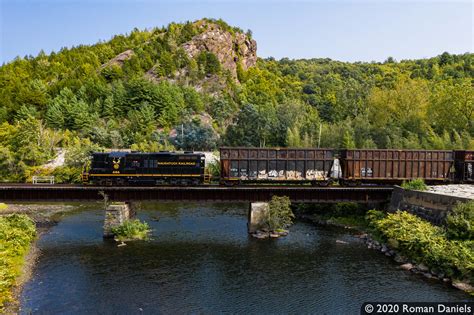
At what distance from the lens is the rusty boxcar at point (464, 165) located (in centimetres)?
4762

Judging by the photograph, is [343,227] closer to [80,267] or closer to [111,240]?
[111,240]

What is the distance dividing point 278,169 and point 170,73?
10279 centimetres

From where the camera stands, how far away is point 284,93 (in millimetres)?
146875

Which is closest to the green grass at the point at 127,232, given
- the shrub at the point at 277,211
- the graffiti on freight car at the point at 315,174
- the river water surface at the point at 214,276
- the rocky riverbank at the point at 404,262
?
the river water surface at the point at 214,276

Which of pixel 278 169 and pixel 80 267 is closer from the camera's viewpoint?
pixel 80 267

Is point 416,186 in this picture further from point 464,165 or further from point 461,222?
point 461,222

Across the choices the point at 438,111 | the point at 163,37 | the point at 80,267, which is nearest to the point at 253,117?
the point at 438,111

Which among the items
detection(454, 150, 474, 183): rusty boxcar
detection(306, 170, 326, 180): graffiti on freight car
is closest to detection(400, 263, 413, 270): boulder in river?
detection(306, 170, 326, 180): graffiti on freight car

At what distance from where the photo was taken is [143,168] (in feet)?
147

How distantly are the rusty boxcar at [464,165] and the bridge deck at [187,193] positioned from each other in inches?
407

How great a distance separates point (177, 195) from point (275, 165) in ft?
37.9

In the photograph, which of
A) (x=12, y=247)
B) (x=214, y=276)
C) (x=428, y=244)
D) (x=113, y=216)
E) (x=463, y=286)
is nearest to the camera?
(x=463, y=286)

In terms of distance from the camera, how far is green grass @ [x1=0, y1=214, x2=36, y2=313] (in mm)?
26281

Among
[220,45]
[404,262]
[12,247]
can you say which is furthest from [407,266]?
[220,45]
